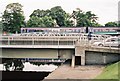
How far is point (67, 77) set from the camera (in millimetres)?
21406

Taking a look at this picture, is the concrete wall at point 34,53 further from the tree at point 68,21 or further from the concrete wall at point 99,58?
the tree at point 68,21

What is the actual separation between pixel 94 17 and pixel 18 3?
1479 inches

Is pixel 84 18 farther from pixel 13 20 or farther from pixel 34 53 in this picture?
pixel 34 53

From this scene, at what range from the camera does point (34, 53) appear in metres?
29.2

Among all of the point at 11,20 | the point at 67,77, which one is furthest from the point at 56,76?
the point at 11,20

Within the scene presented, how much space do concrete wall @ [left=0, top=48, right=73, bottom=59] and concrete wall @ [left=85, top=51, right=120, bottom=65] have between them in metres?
1.90

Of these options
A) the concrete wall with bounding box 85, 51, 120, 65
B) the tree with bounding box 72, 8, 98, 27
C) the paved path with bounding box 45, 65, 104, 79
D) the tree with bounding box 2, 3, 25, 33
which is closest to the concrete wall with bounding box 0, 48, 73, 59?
the concrete wall with bounding box 85, 51, 120, 65

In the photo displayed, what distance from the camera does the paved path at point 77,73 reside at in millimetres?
21503

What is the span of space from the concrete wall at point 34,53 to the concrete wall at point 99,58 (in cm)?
190

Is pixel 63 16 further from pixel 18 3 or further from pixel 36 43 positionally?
pixel 36 43

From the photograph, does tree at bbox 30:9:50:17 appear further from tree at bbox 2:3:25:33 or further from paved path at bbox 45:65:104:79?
paved path at bbox 45:65:104:79

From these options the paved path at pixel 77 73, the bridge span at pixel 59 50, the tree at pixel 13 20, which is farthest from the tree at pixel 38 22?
the paved path at pixel 77 73

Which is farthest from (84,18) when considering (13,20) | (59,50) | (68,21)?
(59,50)

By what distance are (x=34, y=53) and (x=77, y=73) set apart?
7290mm
